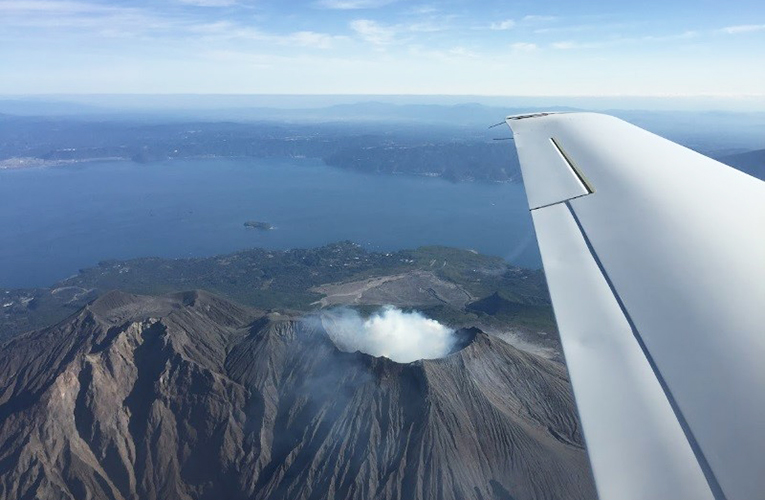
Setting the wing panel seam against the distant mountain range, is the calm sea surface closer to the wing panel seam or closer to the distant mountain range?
the distant mountain range

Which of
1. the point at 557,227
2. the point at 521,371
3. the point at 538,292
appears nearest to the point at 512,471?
the point at 521,371

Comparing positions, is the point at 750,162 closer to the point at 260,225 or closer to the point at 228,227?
the point at 260,225

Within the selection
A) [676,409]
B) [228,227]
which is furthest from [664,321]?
[228,227]

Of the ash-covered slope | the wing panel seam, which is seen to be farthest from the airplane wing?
the ash-covered slope

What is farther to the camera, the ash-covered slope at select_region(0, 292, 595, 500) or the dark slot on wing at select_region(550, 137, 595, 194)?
the ash-covered slope at select_region(0, 292, 595, 500)

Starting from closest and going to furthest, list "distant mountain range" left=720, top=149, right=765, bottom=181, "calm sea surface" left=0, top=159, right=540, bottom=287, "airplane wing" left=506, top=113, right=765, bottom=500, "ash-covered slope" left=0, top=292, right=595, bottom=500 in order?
"airplane wing" left=506, top=113, right=765, bottom=500 → "ash-covered slope" left=0, top=292, right=595, bottom=500 → "distant mountain range" left=720, top=149, right=765, bottom=181 → "calm sea surface" left=0, top=159, right=540, bottom=287

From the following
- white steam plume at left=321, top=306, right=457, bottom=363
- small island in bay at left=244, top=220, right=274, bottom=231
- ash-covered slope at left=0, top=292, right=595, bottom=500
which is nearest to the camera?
ash-covered slope at left=0, top=292, right=595, bottom=500
